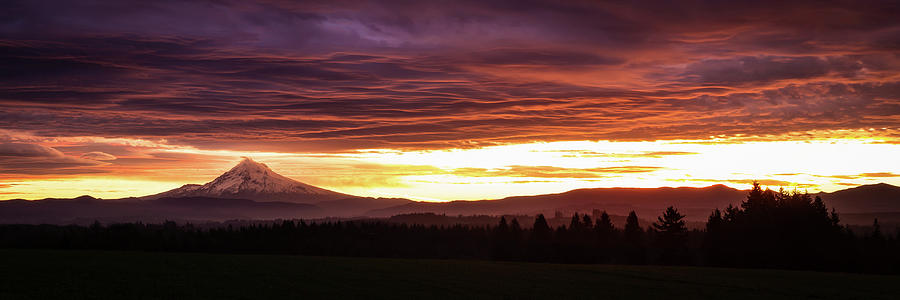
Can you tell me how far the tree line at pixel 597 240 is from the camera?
331 ft

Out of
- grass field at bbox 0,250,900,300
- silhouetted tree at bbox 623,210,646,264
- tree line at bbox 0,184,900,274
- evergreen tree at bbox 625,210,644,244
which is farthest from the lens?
evergreen tree at bbox 625,210,644,244

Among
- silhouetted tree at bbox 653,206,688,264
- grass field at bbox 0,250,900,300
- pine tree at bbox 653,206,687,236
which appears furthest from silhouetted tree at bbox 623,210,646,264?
grass field at bbox 0,250,900,300

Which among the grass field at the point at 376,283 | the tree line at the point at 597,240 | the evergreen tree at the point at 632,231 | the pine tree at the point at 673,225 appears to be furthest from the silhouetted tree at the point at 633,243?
the grass field at the point at 376,283

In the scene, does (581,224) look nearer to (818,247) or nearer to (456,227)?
(456,227)

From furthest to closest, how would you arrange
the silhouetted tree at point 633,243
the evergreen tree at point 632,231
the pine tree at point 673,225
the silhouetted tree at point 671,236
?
the evergreen tree at point 632,231 < the silhouetted tree at point 633,243 < the pine tree at point 673,225 < the silhouetted tree at point 671,236

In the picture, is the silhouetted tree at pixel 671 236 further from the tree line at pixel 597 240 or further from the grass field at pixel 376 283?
the grass field at pixel 376 283

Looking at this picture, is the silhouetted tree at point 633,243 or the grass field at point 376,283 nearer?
the grass field at point 376,283

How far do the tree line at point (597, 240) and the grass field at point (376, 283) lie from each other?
90.5 ft

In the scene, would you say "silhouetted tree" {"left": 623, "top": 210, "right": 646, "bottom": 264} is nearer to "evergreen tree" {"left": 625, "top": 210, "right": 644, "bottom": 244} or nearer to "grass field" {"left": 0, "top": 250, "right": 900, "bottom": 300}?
"evergreen tree" {"left": 625, "top": 210, "right": 644, "bottom": 244}

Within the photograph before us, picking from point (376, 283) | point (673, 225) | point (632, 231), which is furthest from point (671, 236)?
point (376, 283)

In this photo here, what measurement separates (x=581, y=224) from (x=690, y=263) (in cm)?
3578

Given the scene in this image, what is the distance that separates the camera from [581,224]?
5817 inches

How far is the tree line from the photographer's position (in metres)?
101

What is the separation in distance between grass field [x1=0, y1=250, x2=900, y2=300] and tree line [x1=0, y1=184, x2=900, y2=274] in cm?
2759
